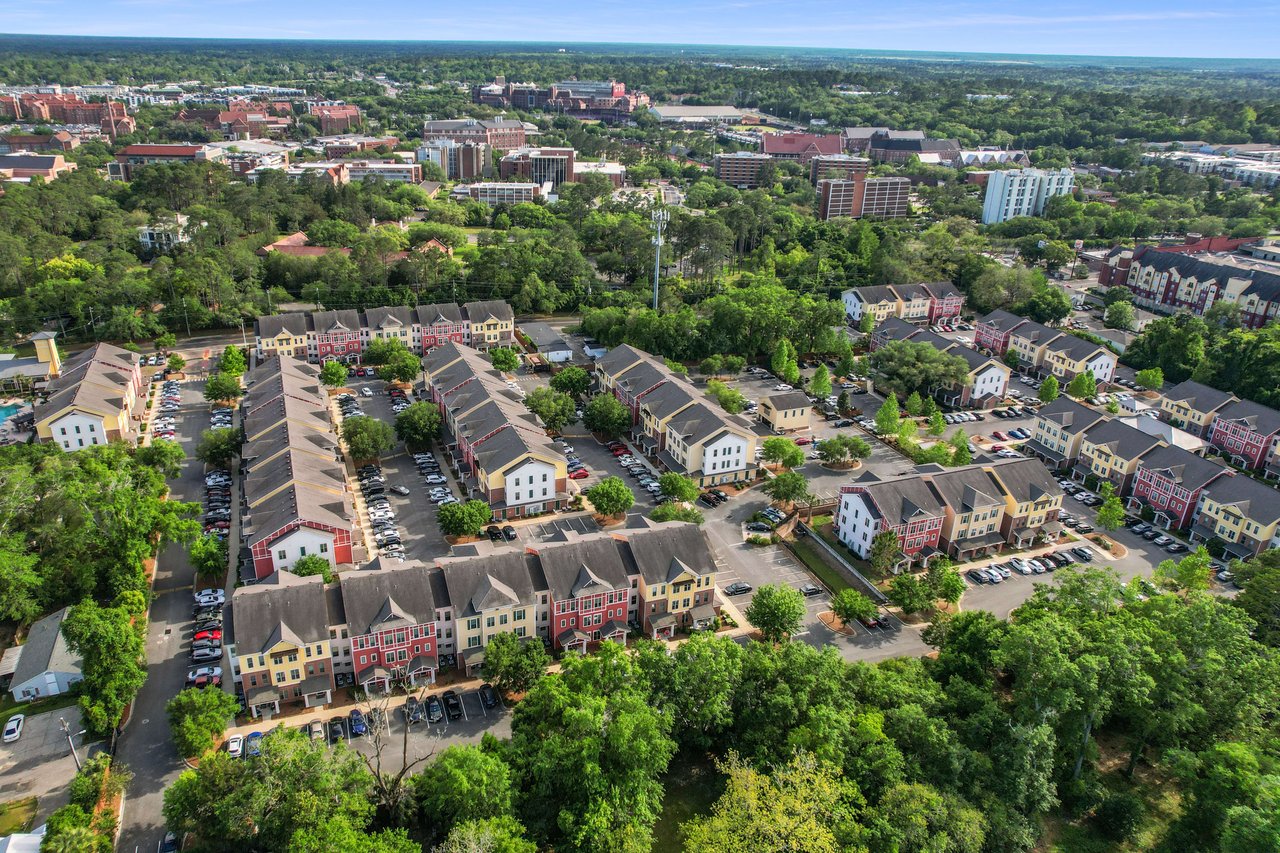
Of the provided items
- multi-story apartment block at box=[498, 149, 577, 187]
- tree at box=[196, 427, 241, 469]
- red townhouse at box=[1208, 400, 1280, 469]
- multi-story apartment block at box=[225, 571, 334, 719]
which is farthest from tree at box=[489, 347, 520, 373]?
multi-story apartment block at box=[498, 149, 577, 187]

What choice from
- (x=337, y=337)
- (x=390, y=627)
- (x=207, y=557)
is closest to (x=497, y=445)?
(x=207, y=557)

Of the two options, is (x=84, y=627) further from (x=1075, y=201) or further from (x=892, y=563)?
(x=1075, y=201)

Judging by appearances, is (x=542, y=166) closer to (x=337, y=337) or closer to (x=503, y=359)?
(x=337, y=337)

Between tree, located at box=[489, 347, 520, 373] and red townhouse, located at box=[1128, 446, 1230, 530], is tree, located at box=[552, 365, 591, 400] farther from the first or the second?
red townhouse, located at box=[1128, 446, 1230, 530]

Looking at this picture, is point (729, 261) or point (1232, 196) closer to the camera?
point (729, 261)

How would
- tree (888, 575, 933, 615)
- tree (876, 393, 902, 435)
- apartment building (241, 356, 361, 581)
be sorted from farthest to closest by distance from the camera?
1. tree (876, 393, 902, 435)
2. apartment building (241, 356, 361, 581)
3. tree (888, 575, 933, 615)

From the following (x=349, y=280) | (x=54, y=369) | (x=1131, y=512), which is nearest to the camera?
(x=1131, y=512)

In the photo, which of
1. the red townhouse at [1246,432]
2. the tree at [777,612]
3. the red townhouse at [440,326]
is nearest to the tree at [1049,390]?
the red townhouse at [1246,432]

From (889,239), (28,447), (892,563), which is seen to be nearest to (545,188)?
(889,239)
